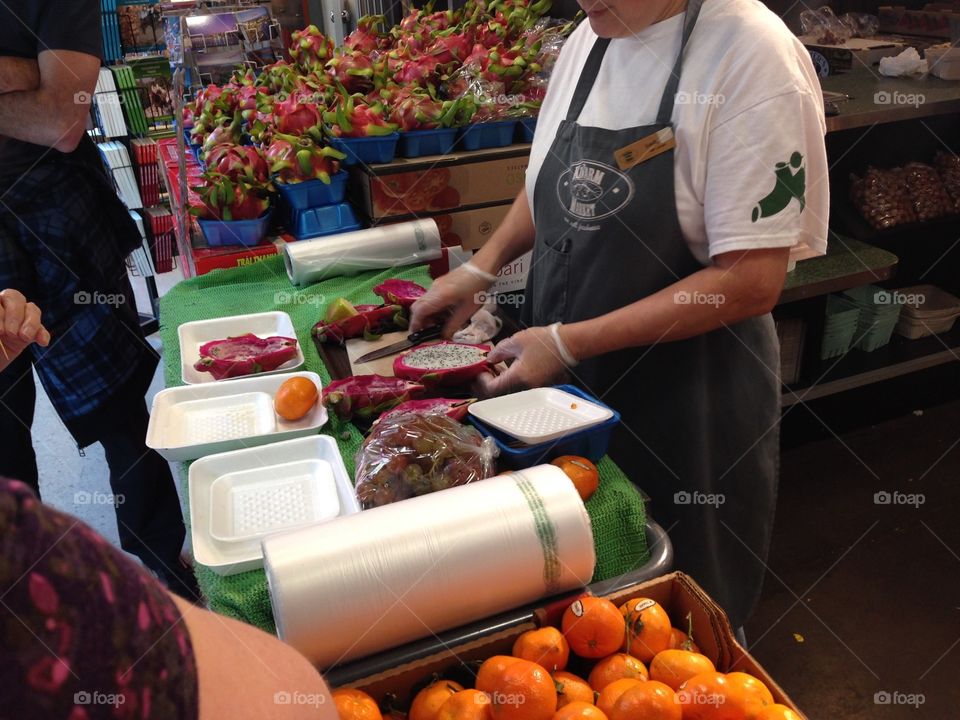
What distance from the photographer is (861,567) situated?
2840 mm

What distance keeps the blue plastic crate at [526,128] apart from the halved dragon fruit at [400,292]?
36.3 inches

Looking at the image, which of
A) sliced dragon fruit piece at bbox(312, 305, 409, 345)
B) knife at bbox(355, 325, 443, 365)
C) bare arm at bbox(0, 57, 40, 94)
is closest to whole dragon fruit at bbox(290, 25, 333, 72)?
bare arm at bbox(0, 57, 40, 94)

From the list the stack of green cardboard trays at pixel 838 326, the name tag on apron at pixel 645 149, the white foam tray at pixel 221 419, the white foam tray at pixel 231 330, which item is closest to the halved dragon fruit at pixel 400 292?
the white foam tray at pixel 231 330

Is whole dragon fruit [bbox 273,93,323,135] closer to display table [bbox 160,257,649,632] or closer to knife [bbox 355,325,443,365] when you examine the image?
display table [bbox 160,257,649,632]

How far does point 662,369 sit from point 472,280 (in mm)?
559

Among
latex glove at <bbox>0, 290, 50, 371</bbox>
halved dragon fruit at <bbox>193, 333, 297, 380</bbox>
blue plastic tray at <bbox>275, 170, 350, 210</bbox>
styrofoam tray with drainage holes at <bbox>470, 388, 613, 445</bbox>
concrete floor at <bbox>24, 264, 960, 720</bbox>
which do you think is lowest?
concrete floor at <bbox>24, 264, 960, 720</bbox>

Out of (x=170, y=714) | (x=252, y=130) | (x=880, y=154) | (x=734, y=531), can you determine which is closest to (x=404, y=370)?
(x=734, y=531)

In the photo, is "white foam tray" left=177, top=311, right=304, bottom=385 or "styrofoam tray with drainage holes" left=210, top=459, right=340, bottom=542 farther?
"white foam tray" left=177, top=311, right=304, bottom=385

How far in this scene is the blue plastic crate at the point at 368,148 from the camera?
2502 mm

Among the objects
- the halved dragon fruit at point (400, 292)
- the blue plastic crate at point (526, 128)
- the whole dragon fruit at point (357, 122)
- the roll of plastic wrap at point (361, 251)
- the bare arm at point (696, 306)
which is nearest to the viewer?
the bare arm at point (696, 306)

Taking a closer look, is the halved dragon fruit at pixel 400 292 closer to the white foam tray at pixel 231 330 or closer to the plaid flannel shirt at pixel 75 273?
the white foam tray at pixel 231 330

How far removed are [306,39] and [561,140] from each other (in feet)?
6.71

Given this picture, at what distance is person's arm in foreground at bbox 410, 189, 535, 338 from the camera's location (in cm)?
195

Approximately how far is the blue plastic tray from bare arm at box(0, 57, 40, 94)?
736mm
